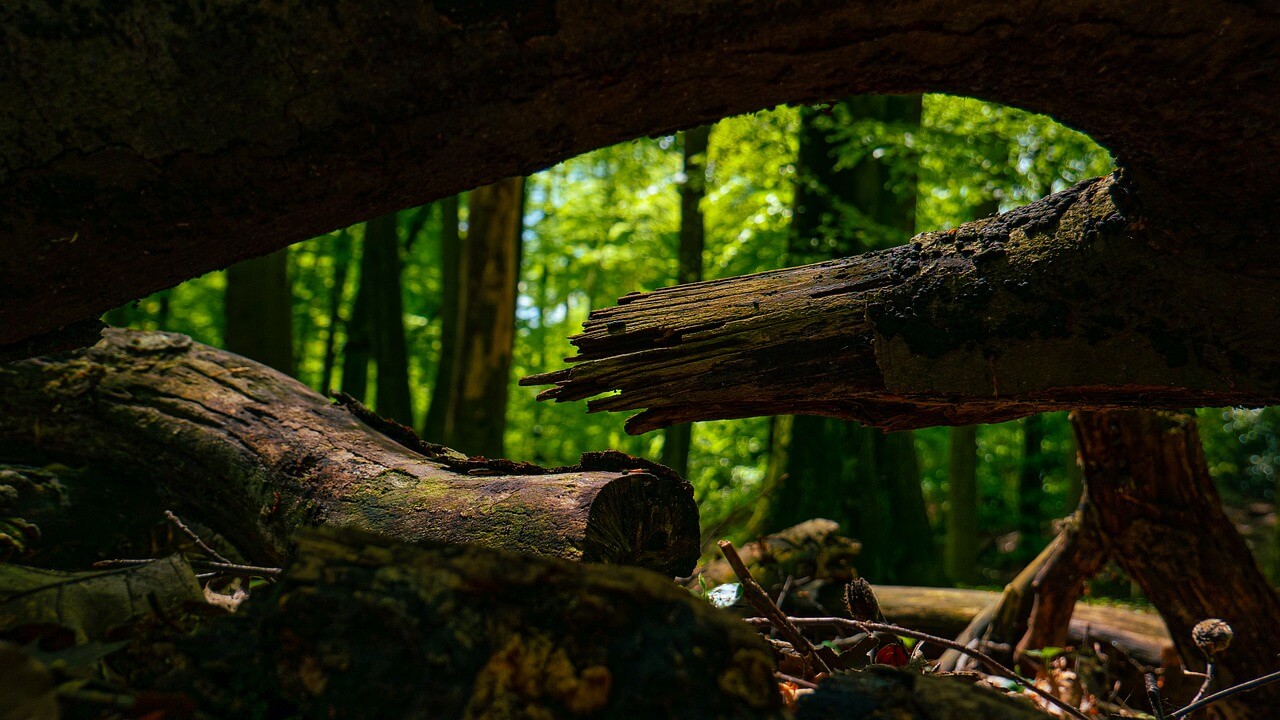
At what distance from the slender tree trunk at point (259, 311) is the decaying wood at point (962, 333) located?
6.88 metres

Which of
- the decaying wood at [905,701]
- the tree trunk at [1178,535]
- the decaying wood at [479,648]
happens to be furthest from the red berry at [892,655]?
the tree trunk at [1178,535]

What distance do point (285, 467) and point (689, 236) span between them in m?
7.54

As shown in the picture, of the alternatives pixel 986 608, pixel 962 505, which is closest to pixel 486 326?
pixel 986 608

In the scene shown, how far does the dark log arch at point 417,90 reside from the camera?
1.50 m

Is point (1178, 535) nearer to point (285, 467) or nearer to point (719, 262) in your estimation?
point (285, 467)

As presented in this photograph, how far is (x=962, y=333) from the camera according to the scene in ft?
7.41

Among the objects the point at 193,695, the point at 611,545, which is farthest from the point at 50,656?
the point at 611,545

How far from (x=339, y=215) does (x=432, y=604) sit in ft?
3.11

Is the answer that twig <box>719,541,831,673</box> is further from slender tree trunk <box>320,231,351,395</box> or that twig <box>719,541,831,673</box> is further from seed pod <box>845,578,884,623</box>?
slender tree trunk <box>320,231,351,395</box>

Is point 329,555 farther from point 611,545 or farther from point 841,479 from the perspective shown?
point 841,479

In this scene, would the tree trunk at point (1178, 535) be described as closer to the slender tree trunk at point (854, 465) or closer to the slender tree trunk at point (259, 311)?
the slender tree trunk at point (854, 465)

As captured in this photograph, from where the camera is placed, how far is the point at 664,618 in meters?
1.27

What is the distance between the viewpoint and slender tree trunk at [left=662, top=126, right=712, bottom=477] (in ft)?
32.6

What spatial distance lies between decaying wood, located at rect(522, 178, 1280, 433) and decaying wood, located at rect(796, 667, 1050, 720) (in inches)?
40.4
